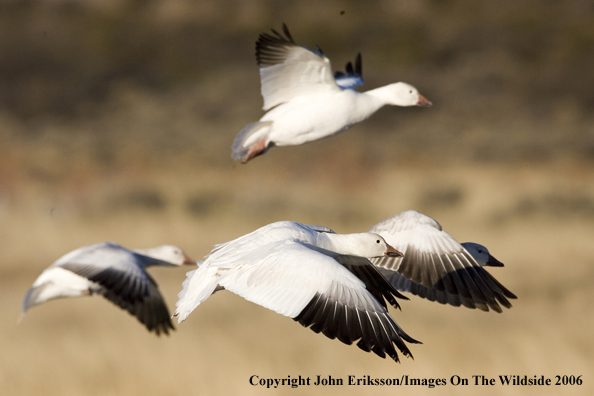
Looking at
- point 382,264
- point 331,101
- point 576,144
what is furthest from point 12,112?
point 382,264

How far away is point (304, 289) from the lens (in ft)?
13.2

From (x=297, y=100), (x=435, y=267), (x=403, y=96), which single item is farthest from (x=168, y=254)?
(x=435, y=267)

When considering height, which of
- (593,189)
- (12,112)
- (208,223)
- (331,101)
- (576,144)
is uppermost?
(12,112)

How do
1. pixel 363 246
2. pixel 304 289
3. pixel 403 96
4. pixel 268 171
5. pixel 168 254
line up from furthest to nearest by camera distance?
pixel 268 171 → pixel 168 254 → pixel 403 96 → pixel 363 246 → pixel 304 289

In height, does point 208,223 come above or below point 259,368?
above

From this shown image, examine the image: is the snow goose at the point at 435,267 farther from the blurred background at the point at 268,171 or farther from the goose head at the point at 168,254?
the blurred background at the point at 268,171

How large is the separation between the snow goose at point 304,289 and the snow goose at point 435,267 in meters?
1.09

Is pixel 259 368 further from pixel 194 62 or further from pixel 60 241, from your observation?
pixel 194 62

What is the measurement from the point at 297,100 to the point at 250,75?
43.3 feet

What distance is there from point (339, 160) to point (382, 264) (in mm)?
10907

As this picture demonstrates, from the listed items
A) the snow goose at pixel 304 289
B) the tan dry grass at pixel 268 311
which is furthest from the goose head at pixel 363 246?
the tan dry grass at pixel 268 311

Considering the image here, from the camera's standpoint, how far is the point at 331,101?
21.8 feet

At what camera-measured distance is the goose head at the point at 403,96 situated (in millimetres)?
7031

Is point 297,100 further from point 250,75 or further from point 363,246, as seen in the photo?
point 250,75
